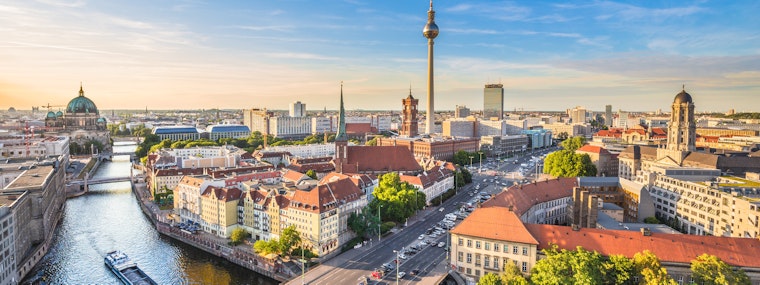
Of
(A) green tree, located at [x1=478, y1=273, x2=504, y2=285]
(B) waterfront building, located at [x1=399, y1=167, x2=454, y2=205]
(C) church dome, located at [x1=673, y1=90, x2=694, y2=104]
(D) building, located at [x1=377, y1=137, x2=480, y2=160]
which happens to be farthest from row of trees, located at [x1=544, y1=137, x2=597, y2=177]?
(A) green tree, located at [x1=478, y1=273, x2=504, y2=285]

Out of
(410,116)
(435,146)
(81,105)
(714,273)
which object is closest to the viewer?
(714,273)

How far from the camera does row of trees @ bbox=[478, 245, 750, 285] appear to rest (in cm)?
3440

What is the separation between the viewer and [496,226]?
43.8 m

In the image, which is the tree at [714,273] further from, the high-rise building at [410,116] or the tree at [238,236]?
the high-rise building at [410,116]

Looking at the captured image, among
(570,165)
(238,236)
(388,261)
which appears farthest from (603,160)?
(238,236)

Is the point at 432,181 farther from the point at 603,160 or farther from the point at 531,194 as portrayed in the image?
the point at 603,160

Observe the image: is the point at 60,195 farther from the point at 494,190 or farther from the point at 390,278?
the point at 494,190

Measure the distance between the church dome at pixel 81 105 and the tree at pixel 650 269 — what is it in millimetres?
208975

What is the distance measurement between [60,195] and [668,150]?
114686 mm

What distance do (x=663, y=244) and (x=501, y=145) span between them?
12810cm

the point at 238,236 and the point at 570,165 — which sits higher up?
the point at 570,165

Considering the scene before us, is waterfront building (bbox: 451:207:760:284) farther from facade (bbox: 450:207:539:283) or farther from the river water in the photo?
the river water

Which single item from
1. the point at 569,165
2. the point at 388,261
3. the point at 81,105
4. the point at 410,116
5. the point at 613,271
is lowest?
the point at 388,261

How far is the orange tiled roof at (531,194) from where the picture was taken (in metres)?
53.4
